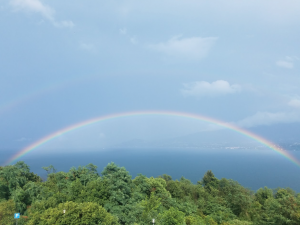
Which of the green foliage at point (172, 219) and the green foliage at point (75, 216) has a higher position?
the green foliage at point (75, 216)

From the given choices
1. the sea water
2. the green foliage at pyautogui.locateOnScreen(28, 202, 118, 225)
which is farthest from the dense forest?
the sea water

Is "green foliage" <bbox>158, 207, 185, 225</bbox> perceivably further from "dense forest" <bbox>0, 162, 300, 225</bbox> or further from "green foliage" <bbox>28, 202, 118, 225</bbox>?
"green foliage" <bbox>28, 202, 118, 225</bbox>

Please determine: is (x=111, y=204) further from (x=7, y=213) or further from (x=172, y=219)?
(x=7, y=213)

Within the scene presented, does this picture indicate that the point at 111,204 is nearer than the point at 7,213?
No

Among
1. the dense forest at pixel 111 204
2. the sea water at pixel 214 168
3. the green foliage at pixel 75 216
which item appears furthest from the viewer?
the sea water at pixel 214 168

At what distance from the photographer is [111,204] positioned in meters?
16.0

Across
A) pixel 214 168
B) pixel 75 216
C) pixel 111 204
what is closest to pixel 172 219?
pixel 111 204

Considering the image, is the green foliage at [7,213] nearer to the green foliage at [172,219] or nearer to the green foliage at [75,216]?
the green foliage at [75,216]

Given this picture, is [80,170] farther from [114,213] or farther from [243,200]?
[243,200]

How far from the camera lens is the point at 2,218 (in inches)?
542

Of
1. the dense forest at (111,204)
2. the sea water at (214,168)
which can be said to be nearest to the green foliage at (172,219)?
the dense forest at (111,204)

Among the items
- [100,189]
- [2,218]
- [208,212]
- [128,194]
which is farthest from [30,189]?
[208,212]

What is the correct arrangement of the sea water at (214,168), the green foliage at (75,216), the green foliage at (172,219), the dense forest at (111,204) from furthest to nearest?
the sea water at (214,168), the green foliage at (172,219), the dense forest at (111,204), the green foliage at (75,216)

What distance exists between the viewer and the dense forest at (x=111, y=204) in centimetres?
1194
